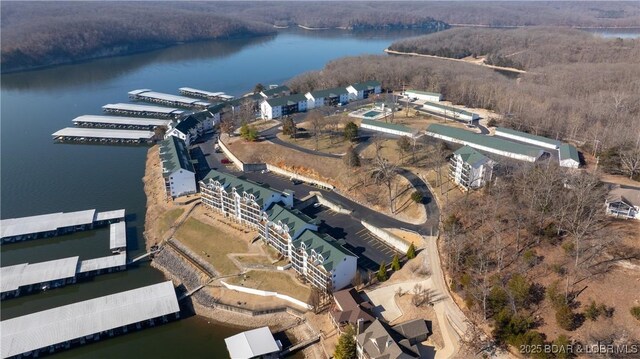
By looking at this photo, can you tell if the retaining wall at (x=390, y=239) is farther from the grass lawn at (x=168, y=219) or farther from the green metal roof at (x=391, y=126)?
the green metal roof at (x=391, y=126)

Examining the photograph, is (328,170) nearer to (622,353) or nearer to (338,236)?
(338,236)

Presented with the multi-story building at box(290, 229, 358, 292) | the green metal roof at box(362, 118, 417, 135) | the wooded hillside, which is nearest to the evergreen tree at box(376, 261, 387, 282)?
the multi-story building at box(290, 229, 358, 292)

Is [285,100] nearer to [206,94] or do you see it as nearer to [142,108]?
[142,108]

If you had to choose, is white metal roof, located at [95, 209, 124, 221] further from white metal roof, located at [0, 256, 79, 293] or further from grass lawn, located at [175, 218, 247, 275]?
grass lawn, located at [175, 218, 247, 275]

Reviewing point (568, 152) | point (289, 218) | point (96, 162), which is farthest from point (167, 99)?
point (568, 152)

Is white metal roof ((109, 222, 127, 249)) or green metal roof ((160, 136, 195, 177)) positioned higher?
green metal roof ((160, 136, 195, 177))

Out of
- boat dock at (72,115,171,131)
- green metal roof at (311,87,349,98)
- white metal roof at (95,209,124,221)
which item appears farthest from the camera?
green metal roof at (311,87,349,98)

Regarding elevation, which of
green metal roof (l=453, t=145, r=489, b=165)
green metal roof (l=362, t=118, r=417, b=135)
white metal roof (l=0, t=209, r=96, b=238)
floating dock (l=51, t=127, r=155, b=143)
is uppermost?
green metal roof (l=453, t=145, r=489, b=165)
